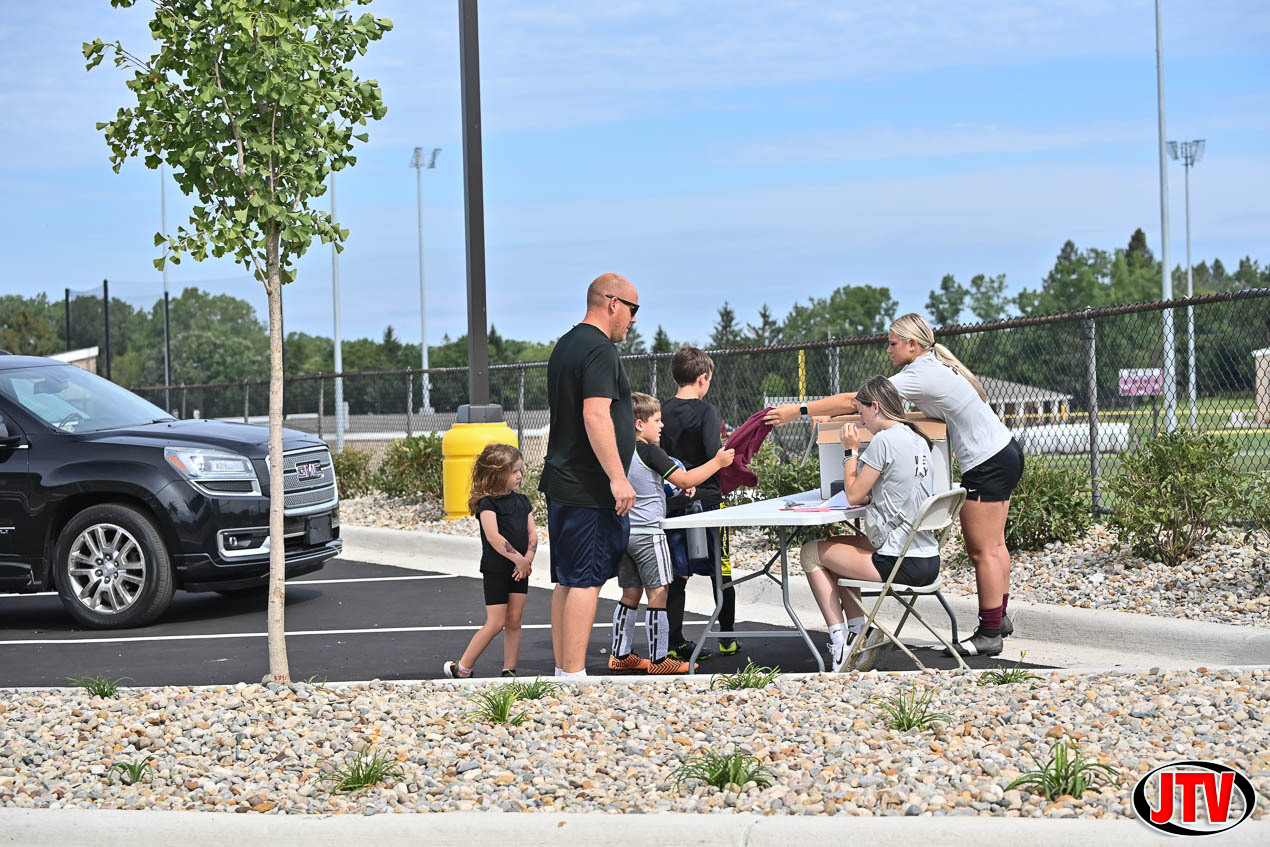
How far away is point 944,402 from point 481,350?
6.72 meters

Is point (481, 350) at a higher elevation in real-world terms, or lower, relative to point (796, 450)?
higher

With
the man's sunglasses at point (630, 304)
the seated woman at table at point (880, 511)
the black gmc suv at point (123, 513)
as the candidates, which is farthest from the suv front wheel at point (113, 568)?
the seated woman at table at point (880, 511)

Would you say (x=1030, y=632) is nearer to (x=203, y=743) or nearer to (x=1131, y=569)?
(x=1131, y=569)

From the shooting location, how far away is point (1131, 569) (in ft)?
27.8

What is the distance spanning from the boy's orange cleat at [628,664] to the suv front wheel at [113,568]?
143 inches

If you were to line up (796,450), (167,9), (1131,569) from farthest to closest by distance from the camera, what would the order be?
(796,450), (1131,569), (167,9)

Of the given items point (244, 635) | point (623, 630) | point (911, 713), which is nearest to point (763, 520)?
point (623, 630)

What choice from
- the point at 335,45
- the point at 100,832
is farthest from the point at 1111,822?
the point at 335,45

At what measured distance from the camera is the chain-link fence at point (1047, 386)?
10180 millimetres

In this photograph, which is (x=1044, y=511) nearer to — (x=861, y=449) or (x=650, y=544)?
(x=861, y=449)

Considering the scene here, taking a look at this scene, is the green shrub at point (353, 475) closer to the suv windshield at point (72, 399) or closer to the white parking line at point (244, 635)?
the suv windshield at point (72, 399)

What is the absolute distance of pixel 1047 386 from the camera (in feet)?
56.4

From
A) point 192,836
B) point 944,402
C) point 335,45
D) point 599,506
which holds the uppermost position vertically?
point 335,45

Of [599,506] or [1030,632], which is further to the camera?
[1030,632]
